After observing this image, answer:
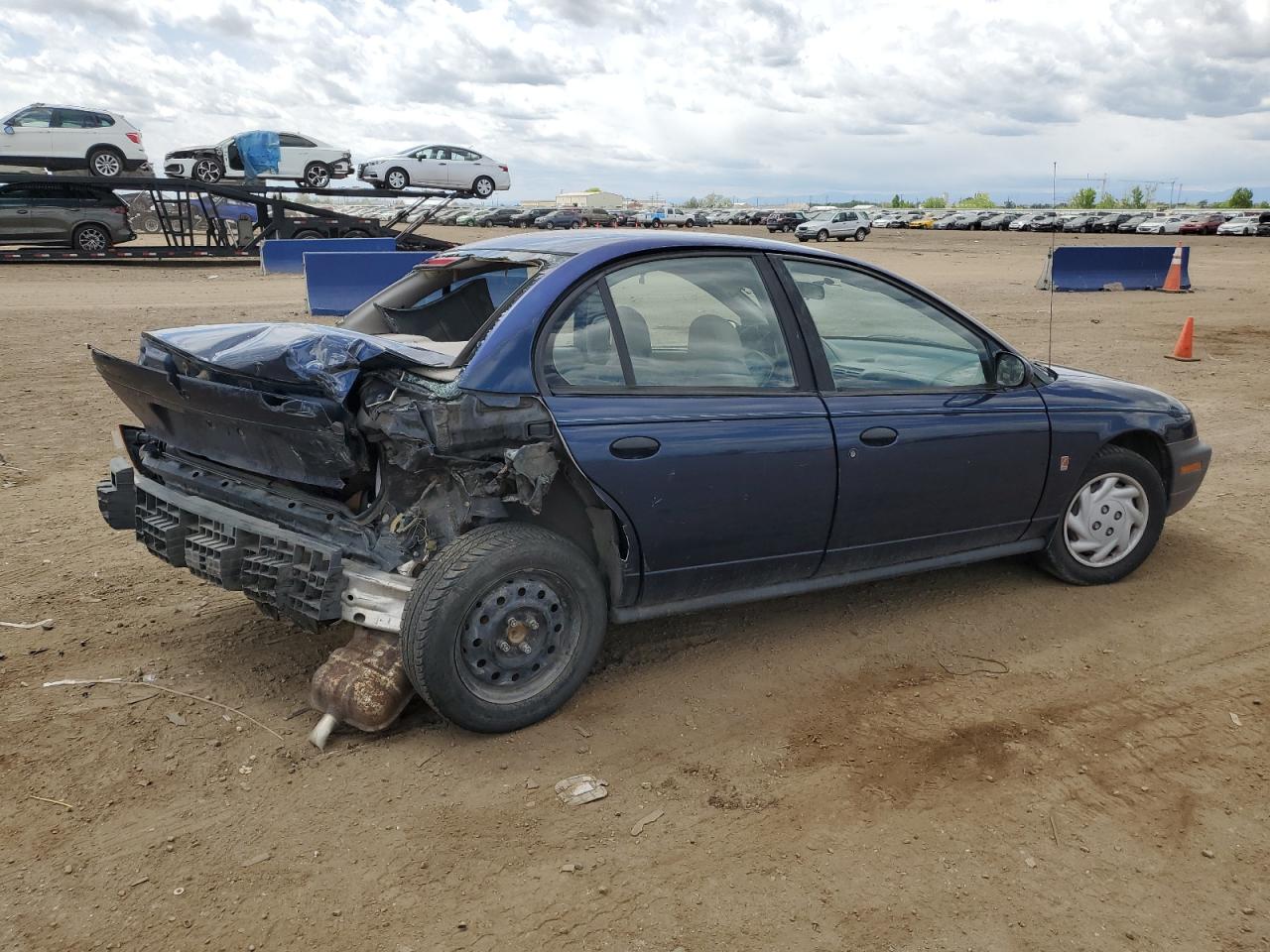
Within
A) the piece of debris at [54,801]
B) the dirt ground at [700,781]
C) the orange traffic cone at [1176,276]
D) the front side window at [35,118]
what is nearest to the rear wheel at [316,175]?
the front side window at [35,118]

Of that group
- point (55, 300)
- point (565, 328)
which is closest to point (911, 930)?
point (565, 328)

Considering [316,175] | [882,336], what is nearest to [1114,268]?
[882,336]

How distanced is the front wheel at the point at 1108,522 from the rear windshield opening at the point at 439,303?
287 cm

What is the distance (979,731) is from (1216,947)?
1.12 meters

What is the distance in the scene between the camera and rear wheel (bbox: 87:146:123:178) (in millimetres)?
23125

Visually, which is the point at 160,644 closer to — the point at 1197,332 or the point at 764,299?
the point at 764,299

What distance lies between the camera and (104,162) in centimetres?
2320

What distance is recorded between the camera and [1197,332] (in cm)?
1456

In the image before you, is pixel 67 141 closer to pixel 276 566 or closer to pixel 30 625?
pixel 30 625

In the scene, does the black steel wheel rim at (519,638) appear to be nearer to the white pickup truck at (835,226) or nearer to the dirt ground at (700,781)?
the dirt ground at (700,781)

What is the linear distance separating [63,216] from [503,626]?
2396 cm

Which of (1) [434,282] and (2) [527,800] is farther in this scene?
(1) [434,282]

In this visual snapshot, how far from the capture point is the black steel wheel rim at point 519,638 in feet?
11.4

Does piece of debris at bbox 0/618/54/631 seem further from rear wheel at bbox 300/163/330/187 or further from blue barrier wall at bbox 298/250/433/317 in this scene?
rear wheel at bbox 300/163/330/187
